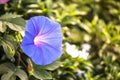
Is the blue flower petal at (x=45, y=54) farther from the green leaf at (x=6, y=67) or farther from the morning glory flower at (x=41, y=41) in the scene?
the green leaf at (x=6, y=67)

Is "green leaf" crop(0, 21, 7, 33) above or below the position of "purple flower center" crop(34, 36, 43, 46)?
above

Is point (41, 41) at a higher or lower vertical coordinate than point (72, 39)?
higher

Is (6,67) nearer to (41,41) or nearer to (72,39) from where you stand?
(41,41)

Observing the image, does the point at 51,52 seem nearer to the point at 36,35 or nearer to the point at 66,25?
the point at 36,35

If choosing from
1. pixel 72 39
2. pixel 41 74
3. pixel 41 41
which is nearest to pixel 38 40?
pixel 41 41

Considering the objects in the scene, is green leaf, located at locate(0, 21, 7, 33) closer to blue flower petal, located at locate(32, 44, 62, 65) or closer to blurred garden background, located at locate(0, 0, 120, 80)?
blurred garden background, located at locate(0, 0, 120, 80)

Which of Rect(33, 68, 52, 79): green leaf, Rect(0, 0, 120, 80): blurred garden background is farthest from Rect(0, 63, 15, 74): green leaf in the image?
Rect(33, 68, 52, 79): green leaf

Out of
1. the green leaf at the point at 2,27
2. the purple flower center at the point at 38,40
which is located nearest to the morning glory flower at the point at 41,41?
the purple flower center at the point at 38,40
